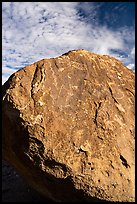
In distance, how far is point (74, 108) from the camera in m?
3.84

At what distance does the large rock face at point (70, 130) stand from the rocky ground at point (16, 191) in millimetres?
1009

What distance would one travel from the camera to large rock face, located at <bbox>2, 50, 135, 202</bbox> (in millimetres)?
3646

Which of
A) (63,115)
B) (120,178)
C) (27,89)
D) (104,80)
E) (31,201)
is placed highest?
(104,80)

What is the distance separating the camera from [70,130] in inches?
147

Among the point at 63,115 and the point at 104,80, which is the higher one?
the point at 104,80

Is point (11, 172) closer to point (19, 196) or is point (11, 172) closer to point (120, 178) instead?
point (19, 196)

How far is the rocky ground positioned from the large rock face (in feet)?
3.31

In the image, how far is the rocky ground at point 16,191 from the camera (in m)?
5.01

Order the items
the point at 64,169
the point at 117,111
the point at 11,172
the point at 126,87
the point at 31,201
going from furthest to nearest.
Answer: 1. the point at 11,172
2. the point at 31,201
3. the point at 126,87
4. the point at 117,111
5. the point at 64,169

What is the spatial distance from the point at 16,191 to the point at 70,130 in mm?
2424

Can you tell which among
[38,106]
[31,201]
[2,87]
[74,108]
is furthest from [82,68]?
[31,201]

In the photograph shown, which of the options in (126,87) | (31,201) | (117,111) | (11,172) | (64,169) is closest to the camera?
(64,169)

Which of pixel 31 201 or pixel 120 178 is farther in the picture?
pixel 31 201

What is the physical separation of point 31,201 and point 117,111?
2382mm
